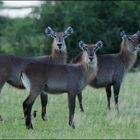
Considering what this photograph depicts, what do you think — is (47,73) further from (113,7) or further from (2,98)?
(113,7)

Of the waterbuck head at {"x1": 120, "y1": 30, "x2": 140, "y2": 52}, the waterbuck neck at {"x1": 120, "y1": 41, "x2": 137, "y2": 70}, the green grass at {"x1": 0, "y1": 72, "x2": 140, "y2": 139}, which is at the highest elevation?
the waterbuck head at {"x1": 120, "y1": 30, "x2": 140, "y2": 52}

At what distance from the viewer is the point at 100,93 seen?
65.8ft

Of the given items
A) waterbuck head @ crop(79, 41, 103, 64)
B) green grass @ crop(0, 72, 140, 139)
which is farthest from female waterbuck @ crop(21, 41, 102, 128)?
green grass @ crop(0, 72, 140, 139)

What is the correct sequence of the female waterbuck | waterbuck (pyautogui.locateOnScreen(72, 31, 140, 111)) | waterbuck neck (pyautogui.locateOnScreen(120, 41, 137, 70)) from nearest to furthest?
1. the female waterbuck
2. waterbuck (pyautogui.locateOnScreen(72, 31, 140, 111))
3. waterbuck neck (pyautogui.locateOnScreen(120, 41, 137, 70))

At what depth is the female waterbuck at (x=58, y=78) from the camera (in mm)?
12789

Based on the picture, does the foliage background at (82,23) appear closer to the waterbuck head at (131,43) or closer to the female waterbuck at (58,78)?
the waterbuck head at (131,43)

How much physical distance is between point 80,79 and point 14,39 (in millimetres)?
32505

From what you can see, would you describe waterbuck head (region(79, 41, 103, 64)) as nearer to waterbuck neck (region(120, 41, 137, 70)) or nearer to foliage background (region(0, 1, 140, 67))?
waterbuck neck (region(120, 41, 137, 70))

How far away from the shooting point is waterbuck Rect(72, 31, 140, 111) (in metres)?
16.0

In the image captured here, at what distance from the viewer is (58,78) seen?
13109 mm

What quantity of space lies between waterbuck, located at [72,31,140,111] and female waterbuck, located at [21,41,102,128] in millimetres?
2206

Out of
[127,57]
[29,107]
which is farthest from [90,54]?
[127,57]

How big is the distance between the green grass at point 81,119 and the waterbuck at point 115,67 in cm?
55

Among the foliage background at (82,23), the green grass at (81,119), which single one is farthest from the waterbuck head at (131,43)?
the foliage background at (82,23)
